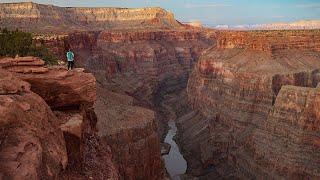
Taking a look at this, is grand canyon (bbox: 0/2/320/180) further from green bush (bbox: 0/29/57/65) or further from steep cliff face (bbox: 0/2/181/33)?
steep cliff face (bbox: 0/2/181/33)

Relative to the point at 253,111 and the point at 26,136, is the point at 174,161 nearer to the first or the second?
the point at 253,111

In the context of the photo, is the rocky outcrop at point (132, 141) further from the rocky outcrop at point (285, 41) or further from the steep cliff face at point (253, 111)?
the rocky outcrop at point (285, 41)

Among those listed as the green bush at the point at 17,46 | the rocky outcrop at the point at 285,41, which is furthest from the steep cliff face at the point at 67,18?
the green bush at the point at 17,46

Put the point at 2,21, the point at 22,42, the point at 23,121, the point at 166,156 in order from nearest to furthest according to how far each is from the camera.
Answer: the point at 23,121
the point at 22,42
the point at 166,156
the point at 2,21

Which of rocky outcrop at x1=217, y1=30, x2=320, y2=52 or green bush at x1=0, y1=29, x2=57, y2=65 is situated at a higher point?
green bush at x1=0, y1=29, x2=57, y2=65

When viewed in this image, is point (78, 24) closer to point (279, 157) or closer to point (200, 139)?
point (200, 139)

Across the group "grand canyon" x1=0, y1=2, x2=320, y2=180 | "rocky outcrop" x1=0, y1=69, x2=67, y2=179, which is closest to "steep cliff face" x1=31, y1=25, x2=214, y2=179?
"grand canyon" x1=0, y1=2, x2=320, y2=180

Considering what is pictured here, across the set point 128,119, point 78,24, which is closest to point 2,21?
point 78,24
